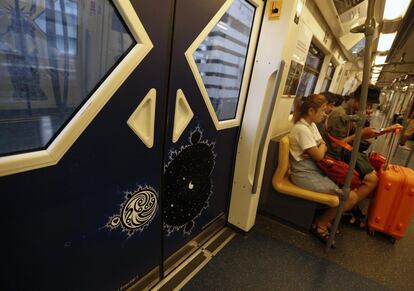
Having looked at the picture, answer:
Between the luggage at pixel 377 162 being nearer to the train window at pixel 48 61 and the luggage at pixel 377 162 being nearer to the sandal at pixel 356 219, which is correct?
the sandal at pixel 356 219

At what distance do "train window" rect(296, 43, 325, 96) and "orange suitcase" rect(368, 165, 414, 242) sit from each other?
1909mm

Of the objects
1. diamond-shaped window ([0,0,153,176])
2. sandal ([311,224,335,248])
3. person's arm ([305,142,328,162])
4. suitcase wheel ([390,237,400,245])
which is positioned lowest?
suitcase wheel ([390,237,400,245])

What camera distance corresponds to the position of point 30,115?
0.83m

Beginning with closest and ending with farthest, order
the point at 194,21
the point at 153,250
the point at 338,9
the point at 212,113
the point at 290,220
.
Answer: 1. the point at 194,21
2. the point at 153,250
3. the point at 212,113
4. the point at 290,220
5. the point at 338,9

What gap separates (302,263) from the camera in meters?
1.95

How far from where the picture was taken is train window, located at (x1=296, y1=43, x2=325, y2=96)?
12.7 feet

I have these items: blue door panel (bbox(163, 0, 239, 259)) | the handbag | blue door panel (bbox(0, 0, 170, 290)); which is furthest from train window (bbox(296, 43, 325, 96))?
blue door panel (bbox(0, 0, 170, 290))

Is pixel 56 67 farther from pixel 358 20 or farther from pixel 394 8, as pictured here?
pixel 358 20

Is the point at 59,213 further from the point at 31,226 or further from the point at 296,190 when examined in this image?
the point at 296,190

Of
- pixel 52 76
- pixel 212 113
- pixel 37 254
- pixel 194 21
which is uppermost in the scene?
pixel 194 21

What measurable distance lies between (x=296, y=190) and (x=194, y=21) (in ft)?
5.75

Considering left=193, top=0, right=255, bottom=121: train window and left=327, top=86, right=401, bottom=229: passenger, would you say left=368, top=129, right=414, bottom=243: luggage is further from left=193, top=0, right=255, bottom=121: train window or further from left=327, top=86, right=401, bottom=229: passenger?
left=193, top=0, right=255, bottom=121: train window

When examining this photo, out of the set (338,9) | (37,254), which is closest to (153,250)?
(37,254)

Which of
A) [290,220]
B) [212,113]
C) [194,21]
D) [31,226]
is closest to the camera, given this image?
[31,226]
